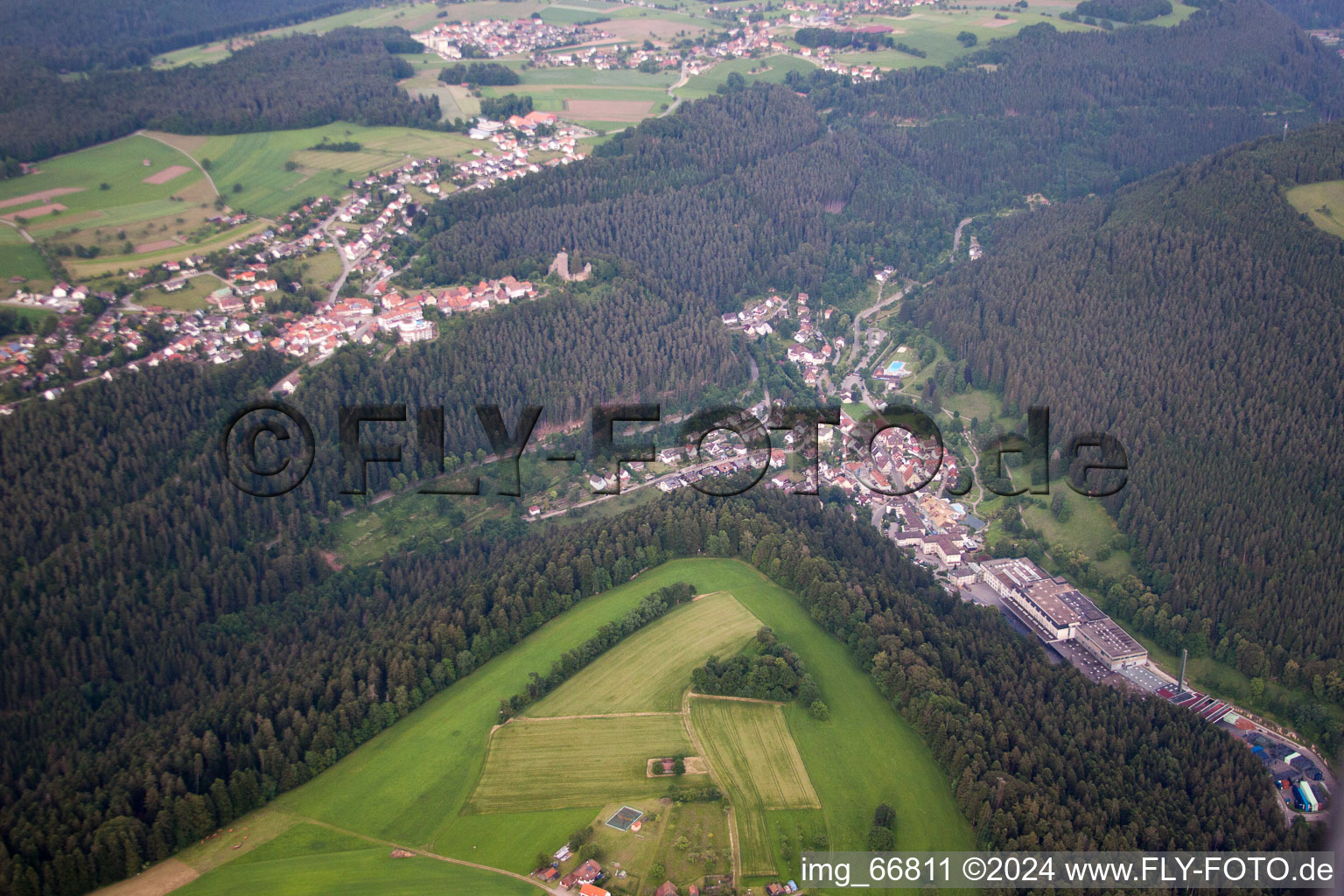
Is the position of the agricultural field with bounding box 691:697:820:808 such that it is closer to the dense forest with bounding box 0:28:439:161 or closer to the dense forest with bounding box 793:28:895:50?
the dense forest with bounding box 0:28:439:161

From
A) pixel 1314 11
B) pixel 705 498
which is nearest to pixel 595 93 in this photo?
pixel 705 498

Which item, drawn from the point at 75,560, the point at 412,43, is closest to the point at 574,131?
the point at 412,43

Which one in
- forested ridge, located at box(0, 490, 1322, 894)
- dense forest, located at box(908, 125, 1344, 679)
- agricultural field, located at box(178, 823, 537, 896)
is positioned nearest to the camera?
agricultural field, located at box(178, 823, 537, 896)

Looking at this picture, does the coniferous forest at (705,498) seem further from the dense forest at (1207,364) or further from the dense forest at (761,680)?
the dense forest at (761,680)

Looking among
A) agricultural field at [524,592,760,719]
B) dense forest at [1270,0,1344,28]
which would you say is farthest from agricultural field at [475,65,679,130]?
dense forest at [1270,0,1344,28]

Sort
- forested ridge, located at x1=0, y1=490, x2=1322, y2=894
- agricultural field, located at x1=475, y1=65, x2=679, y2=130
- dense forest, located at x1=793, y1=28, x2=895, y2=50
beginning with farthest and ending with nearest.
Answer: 1. dense forest, located at x1=793, y1=28, x2=895, y2=50
2. agricultural field, located at x1=475, y1=65, x2=679, y2=130
3. forested ridge, located at x1=0, y1=490, x2=1322, y2=894

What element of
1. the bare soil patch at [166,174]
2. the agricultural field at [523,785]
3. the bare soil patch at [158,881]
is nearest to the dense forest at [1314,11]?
the bare soil patch at [166,174]

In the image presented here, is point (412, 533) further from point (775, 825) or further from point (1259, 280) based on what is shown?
point (1259, 280)
